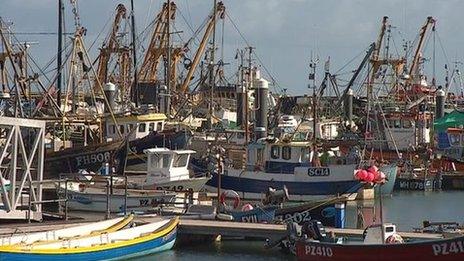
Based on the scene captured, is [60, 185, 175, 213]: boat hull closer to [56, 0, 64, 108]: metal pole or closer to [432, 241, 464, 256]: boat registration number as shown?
[432, 241, 464, 256]: boat registration number

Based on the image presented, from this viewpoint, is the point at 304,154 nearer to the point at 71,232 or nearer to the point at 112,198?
the point at 112,198

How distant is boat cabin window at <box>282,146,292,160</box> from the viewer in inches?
1932

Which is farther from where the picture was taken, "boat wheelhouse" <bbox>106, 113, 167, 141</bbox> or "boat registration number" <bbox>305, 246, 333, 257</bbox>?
"boat wheelhouse" <bbox>106, 113, 167, 141</bbox>

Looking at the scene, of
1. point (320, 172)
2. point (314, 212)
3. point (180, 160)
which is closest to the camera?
point (314, 212)

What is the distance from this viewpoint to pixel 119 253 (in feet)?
94.7

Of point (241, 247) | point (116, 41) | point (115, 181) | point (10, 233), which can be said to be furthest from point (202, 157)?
point (10, 233)

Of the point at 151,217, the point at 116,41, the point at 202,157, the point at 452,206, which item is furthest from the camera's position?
the point at 116,41

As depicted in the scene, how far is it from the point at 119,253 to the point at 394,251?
7.75 meters

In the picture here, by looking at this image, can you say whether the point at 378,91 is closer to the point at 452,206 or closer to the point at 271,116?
the point at 271,116

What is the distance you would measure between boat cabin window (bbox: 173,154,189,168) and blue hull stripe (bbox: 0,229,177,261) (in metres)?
12.7

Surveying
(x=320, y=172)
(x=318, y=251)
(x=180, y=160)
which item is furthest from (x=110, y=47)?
(x=318, y=251)

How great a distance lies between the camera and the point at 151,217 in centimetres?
3400

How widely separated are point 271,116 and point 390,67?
1582cm

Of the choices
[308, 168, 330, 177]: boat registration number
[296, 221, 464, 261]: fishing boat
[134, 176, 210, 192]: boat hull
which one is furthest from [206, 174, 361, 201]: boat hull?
[296, 221, 464, 261]: fishing boat
